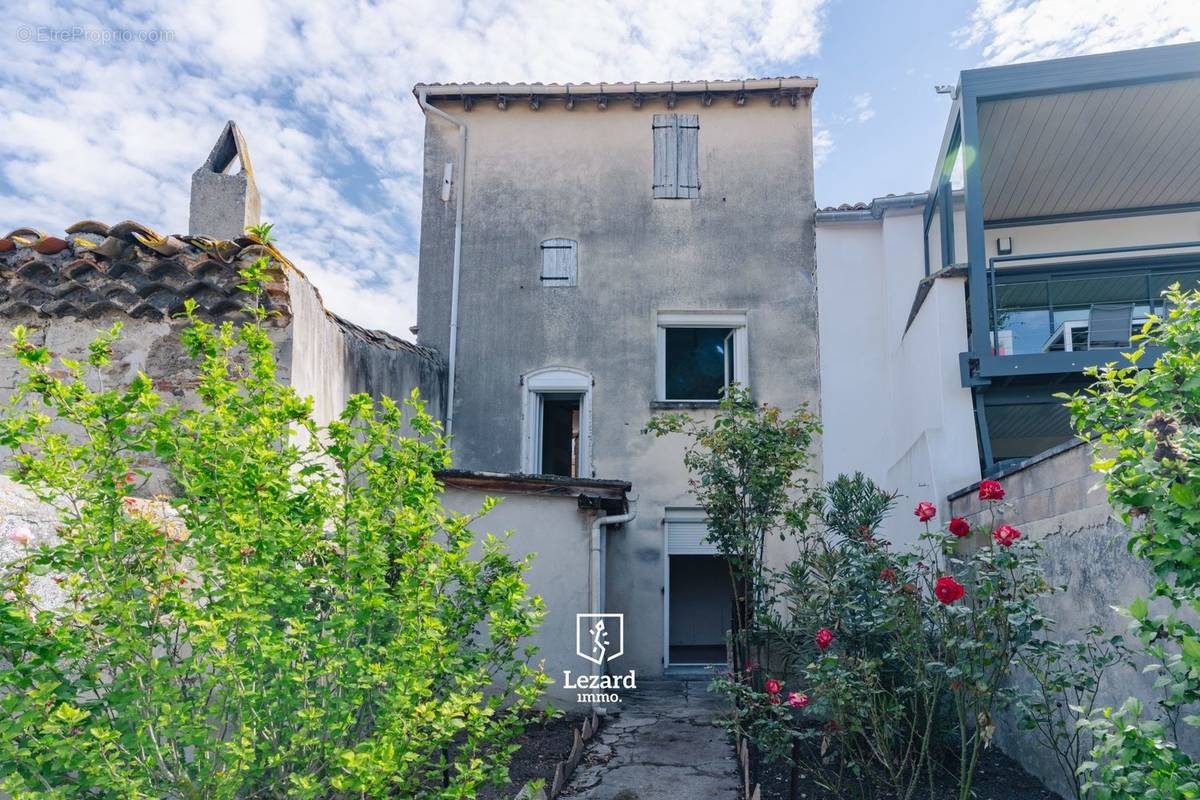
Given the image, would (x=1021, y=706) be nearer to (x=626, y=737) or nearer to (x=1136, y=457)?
(x=1136, y=457)

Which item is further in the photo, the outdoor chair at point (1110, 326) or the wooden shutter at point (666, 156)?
the wooden shutter at point (666, 156)

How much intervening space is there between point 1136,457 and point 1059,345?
22.8ft

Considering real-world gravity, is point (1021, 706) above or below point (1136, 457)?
below

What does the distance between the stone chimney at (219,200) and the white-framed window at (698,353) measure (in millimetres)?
5759

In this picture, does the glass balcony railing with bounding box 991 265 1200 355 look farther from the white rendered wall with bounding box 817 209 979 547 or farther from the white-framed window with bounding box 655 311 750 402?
the white-framed window with bounding box 655 311 750 402

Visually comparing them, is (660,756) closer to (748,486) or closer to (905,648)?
(748,486)

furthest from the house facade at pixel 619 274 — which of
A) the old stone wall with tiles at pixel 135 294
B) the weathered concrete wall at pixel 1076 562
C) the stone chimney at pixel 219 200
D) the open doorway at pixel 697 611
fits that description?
the old stone wall with tiles at pixel 135 294

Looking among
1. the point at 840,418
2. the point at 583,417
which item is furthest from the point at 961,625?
the point at 583,417

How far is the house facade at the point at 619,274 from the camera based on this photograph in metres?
10.9

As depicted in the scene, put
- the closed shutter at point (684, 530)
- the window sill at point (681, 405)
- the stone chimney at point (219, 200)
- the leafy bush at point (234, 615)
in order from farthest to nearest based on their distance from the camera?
1. the window sill at point (681, 405)
2. the closed shutter at point (684, 530)
3. the stone chimney at point (219, 200)
4. the leafy bush at point (234, 615)

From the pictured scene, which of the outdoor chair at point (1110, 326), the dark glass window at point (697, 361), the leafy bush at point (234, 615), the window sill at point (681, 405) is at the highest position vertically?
the dark glass window at point (697, 361)

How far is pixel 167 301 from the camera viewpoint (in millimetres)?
5555

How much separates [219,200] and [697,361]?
6427 mm

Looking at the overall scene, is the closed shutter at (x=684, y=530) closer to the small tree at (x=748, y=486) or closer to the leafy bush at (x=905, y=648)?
the small tree at (x=748, y=486)
